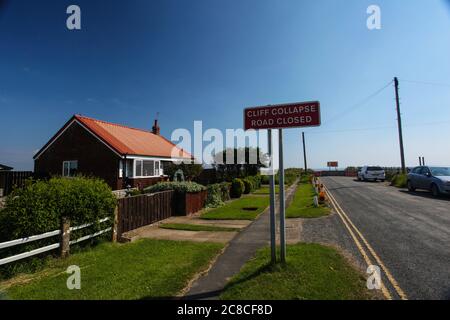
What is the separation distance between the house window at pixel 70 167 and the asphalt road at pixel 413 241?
1950 cm

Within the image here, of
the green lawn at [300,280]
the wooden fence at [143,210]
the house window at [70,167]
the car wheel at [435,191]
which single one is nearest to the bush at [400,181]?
the car wheel at [435,191]

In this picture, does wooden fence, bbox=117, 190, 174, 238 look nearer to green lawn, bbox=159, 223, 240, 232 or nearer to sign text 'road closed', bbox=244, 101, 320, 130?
green lawn, bbox=159, 223, 240, 232

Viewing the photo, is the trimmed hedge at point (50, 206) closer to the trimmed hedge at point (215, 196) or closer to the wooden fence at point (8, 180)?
the trimmed hedge at point (215, 196)

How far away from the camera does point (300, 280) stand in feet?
14.6

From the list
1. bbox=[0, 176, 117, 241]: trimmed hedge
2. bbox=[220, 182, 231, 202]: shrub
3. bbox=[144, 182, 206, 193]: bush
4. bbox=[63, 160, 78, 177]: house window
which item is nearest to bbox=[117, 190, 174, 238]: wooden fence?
bbox=[144, 182, 206, 193]: bush

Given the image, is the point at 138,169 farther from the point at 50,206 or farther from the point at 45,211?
the point at 45,211

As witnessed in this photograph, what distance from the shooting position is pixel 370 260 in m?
5.60

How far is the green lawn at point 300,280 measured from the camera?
3.97m

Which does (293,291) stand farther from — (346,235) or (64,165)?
(64,165)

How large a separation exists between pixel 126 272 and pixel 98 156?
55.9 ft

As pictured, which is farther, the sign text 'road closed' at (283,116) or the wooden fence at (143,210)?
the wooden fence at (143,210)

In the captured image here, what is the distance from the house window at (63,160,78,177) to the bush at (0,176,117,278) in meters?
15.8

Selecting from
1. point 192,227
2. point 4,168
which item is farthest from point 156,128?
point 192,227
